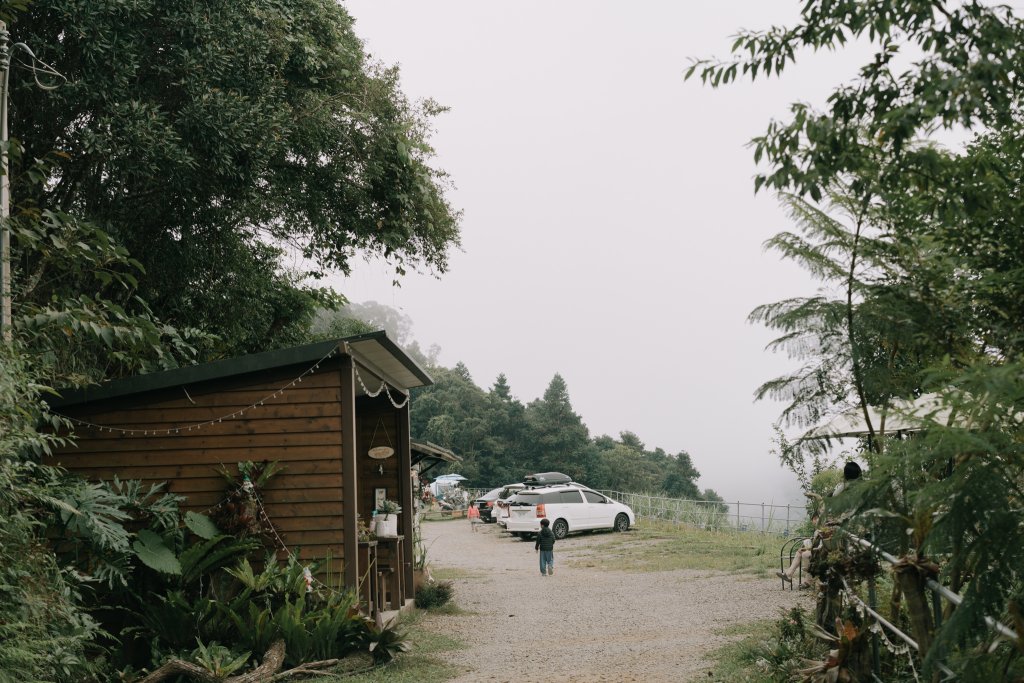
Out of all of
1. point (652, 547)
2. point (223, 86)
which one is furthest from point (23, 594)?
point (652, 547)

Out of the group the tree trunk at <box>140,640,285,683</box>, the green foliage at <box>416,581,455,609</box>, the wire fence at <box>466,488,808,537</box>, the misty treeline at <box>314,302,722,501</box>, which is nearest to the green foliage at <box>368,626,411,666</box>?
the tree trunk at <box>140,640,285,683</box>

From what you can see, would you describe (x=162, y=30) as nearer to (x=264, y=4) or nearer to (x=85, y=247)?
(x=264, y=4)

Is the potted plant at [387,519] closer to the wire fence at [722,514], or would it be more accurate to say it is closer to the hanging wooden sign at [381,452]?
the hanging wooden sign at [381,452]

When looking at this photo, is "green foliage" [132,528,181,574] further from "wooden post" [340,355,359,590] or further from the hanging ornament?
the hanging ornament

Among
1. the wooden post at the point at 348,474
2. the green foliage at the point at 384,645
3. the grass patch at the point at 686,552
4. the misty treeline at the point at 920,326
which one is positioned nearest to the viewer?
the misty treeline at the point at 920,326

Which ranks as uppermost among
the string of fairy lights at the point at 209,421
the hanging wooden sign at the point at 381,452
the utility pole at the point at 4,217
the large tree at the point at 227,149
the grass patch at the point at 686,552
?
the large tree at the point at 227,149

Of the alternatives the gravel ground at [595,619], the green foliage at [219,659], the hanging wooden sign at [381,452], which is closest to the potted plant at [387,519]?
the hanging wooden sign at [381,452]

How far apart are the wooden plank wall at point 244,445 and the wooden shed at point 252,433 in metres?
0.01

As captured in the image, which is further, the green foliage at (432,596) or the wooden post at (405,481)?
the green foliage at (432,596)

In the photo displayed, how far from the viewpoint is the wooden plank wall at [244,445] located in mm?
Answer: 9328

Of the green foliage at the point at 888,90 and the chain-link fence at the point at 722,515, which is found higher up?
the green foliage at the point at 888,90

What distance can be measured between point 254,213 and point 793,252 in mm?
10058

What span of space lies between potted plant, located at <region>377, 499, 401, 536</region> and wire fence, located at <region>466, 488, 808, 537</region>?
11.1 m

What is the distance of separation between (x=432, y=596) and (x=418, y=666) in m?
4.65
